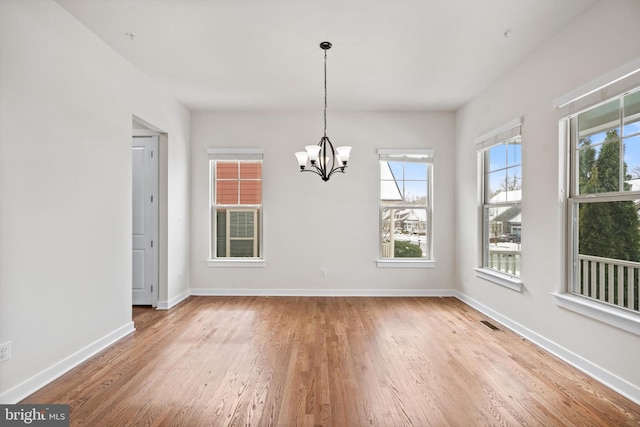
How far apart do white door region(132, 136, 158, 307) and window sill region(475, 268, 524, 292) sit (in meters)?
4.29

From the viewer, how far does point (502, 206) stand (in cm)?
418

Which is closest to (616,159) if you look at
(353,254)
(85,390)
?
(353,254)

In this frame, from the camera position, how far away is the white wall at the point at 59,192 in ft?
7.53

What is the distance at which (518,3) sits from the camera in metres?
2.67

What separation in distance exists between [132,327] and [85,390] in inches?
52.2

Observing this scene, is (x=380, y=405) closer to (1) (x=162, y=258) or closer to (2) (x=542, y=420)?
(2) (x=542, y=420)

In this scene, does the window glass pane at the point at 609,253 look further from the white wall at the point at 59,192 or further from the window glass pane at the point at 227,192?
the window glass pane at the point at 227,192

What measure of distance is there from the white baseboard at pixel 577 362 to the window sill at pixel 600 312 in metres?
0.37

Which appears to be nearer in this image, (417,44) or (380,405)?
(380,405)

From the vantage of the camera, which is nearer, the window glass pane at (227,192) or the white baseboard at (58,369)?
the white baseboard at (58,369)

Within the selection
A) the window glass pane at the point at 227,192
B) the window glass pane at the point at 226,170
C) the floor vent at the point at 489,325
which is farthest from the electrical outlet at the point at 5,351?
the floor vent at the point at 489,325

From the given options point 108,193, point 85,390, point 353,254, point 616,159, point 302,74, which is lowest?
point 85,390

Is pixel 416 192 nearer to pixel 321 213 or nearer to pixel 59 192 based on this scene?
pixel 321 213

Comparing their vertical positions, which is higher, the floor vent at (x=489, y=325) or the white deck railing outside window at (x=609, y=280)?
the white deck railing outside window at (x=609, y=280)
